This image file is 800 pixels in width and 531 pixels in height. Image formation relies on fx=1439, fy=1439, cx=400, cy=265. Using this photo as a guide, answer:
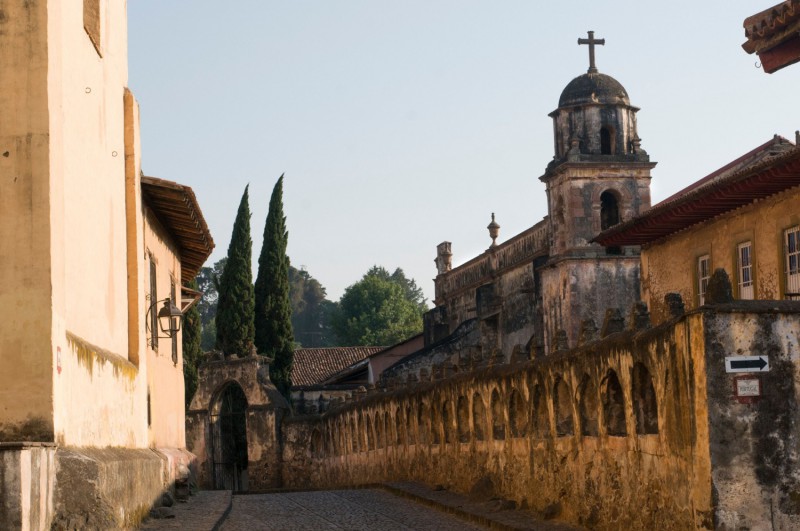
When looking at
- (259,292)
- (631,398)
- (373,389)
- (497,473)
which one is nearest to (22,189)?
(631,398)

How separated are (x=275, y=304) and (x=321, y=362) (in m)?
14.1

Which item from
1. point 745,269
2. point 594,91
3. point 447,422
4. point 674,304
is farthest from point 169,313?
point 594,91

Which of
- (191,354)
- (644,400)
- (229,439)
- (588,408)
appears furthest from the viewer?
(191,354)

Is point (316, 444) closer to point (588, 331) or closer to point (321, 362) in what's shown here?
point (321, 362)

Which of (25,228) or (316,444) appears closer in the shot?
(25,228)

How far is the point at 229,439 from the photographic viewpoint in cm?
5381

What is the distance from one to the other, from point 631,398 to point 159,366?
40.1 ft

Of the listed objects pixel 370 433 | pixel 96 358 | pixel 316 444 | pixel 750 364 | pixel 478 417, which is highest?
pixel 96 358

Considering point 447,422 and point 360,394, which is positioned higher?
point 360,394

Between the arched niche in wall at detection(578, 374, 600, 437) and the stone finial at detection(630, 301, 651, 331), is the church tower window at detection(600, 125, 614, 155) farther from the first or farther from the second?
the stone finial at detection(630, 301, 651, 331)

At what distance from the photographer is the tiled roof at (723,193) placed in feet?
69.1

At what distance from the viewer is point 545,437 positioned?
2116cm

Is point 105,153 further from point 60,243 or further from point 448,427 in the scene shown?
point 448,427

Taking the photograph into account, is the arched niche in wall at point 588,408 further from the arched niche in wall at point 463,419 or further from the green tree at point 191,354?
the green tree at point 191,354
